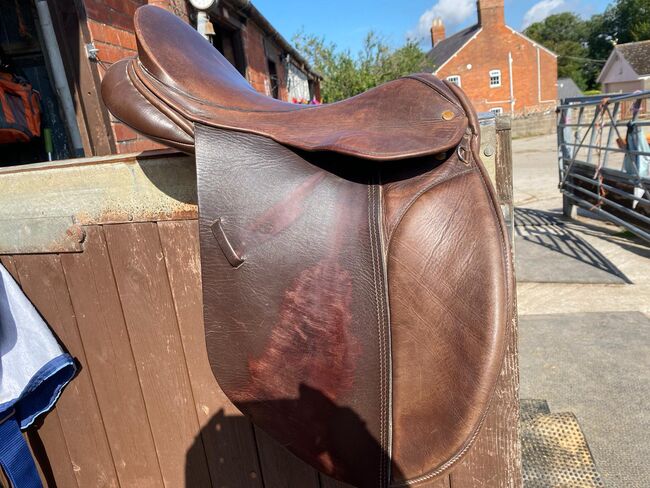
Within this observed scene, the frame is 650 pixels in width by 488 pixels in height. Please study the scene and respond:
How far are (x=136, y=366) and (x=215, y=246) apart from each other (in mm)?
565

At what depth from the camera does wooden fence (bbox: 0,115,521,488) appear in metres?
0.92

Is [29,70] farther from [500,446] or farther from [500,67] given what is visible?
[500,67]

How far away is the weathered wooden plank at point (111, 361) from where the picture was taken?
101 centimetres

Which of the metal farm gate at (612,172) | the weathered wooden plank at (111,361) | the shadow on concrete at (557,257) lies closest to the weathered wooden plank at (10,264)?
the weathered wooden plank at (111,361)

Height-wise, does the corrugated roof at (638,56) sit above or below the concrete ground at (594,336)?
above

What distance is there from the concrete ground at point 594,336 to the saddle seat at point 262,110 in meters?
1.81

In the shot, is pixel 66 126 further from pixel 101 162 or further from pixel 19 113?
pixel 101 162

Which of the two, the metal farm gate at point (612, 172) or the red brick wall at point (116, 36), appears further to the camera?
the metal farm gate at point (612, 172)

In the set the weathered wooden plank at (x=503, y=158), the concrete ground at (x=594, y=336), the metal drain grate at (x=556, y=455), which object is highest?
the weathered wooden plank at (x=503, y=158)

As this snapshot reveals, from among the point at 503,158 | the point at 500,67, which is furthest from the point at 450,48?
the point at 503,158

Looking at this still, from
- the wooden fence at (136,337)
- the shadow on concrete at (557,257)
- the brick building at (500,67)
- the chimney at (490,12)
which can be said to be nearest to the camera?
the wooden fence at (136,337)

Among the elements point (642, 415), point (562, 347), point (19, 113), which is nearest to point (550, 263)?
point (562, 347)

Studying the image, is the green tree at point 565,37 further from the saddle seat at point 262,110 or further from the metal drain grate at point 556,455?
the saddle seat at point 262,110

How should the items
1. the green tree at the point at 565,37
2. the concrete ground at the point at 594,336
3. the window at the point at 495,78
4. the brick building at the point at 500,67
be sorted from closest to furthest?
the concrete ground at the point at 594,336 < the brick building at the point at 500,67 < the window at the point at 495,78 < the green tree at the point at 565,37
